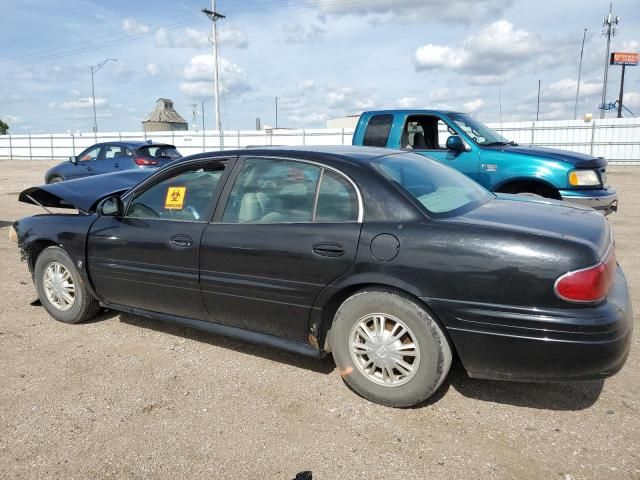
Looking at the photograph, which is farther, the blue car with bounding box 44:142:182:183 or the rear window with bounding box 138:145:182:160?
the rear window with bounding box 138:145:182:160

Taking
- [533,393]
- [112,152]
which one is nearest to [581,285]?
[533,393]

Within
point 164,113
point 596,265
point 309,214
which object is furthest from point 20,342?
point 164,113

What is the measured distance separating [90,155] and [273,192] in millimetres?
12330

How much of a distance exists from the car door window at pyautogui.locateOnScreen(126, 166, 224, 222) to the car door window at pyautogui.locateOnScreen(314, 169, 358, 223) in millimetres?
858

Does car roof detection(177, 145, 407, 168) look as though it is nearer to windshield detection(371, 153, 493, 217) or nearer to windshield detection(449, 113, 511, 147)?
windshield detection(371, 153, 493, 217)

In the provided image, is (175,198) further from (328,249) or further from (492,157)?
(492,157)

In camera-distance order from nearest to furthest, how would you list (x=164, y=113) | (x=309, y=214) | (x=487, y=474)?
(x=487, y=474), (x=309, y=214), (x=164, y=113)

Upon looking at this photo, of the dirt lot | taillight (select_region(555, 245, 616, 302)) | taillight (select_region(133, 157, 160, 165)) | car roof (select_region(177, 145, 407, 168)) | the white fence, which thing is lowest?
the dirt lot

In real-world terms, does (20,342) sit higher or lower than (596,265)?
lower

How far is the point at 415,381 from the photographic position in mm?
2928

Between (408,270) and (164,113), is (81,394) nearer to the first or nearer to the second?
(408,270)

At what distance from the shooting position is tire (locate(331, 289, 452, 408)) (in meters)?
2.85

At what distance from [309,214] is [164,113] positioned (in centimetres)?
7782

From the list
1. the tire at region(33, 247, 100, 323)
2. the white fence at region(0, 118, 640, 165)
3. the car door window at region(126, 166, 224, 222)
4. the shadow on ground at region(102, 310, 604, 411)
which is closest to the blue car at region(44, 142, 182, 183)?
the tire at region(33, 247, 100, 323)
